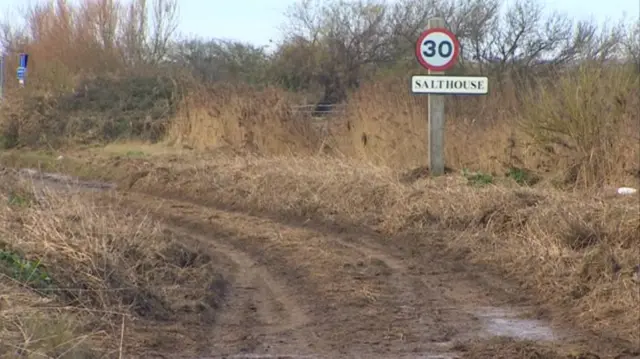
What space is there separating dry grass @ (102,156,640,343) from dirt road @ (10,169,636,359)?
0.97 ft

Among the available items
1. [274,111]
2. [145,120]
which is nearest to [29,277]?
[274,111]

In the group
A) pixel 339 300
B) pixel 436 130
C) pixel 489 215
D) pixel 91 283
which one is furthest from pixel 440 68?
pixel 91 283

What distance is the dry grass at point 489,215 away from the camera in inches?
306

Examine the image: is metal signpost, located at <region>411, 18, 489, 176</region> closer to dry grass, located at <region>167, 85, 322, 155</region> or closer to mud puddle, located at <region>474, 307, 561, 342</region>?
dry grass, located at <region>167, 85, 322, 155</region>

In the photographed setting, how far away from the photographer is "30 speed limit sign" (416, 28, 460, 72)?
44.2ft

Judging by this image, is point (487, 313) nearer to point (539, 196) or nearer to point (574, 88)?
point (539, 196)

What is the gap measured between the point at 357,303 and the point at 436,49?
6.23 meters

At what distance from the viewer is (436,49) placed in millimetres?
13492

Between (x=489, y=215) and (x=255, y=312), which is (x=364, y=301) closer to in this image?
(x=255, y=312)

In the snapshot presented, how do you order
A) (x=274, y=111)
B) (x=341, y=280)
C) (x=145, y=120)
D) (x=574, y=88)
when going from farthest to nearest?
(x=145, y=120)
(x=274, y=111)
(x=574, y=88)
(x=341, y=280)

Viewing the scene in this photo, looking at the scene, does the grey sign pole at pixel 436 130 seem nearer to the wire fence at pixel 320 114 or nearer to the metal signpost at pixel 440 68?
the metal signpost at pixel 440 68

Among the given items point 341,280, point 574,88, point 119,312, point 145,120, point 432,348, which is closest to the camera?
point 432,348

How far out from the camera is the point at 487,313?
7.77m

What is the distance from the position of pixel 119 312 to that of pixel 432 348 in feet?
7.84
